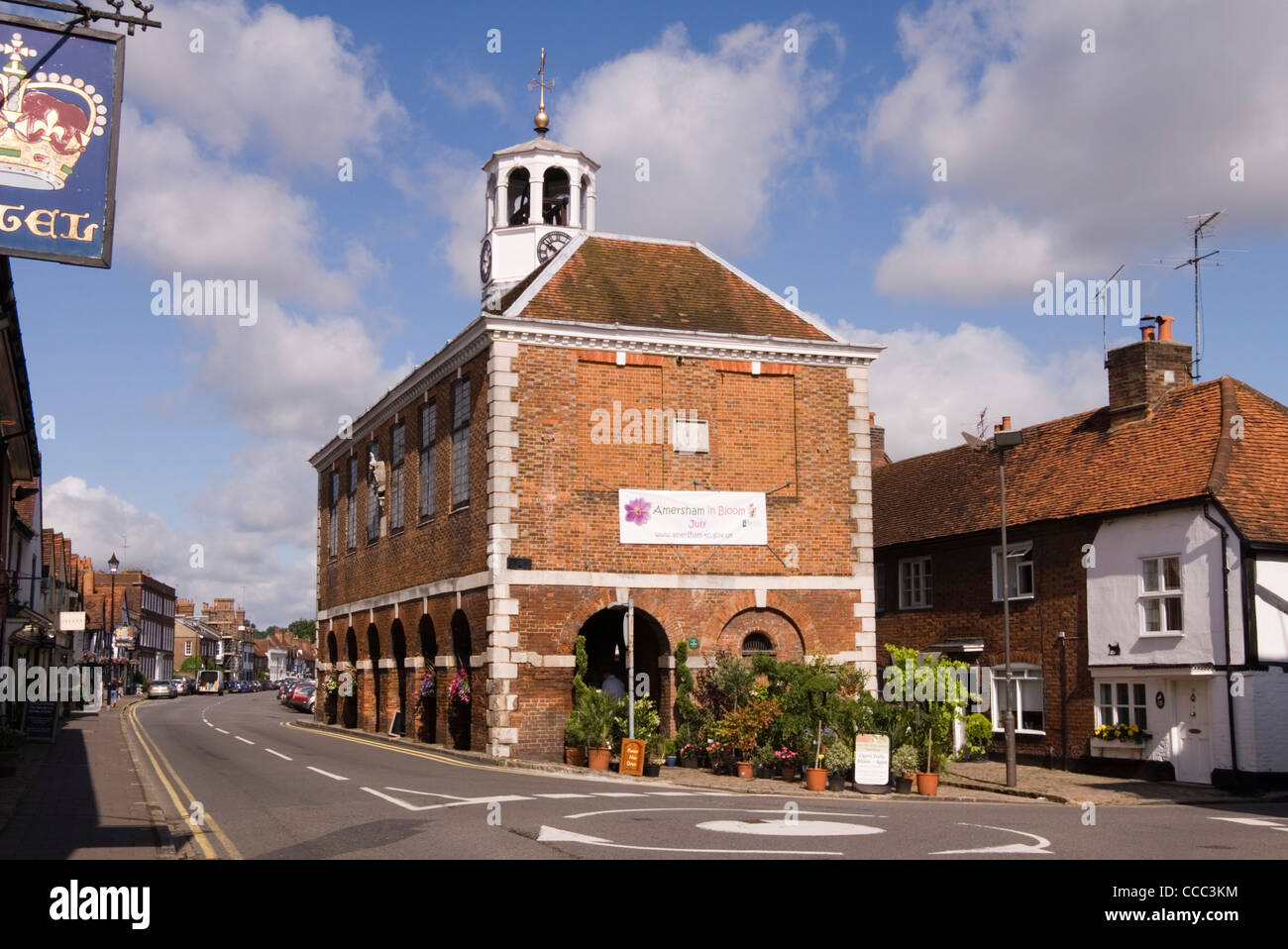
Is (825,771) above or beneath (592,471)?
beneath

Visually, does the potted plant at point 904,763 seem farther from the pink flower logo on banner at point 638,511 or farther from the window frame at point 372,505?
the window frame at point 372,505

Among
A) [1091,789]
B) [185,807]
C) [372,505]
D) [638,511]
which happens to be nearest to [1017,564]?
[1091,789]

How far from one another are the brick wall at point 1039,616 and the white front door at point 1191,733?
2433 millimetres

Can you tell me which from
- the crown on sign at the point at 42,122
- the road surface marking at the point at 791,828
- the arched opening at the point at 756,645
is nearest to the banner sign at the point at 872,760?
the arched opening at the point at 756,645

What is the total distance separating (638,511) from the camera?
29562mm

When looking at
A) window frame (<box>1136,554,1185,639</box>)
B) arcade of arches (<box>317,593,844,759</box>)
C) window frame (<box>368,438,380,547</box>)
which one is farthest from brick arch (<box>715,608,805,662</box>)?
window frame (<box>368,438,380,547</box>)

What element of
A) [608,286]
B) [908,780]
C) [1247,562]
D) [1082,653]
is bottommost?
[908,780]

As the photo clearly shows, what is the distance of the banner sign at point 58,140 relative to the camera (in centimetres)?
963
